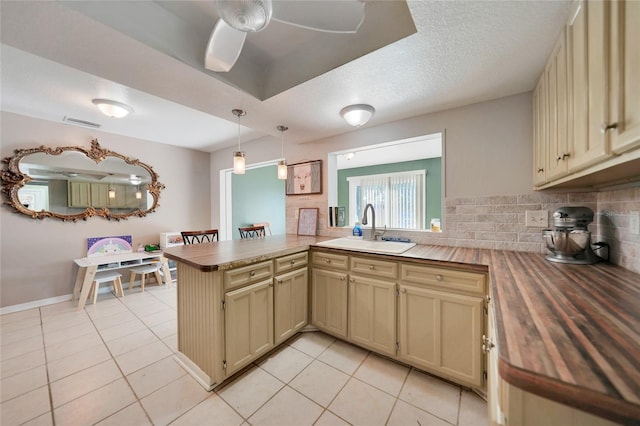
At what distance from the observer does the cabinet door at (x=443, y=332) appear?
147 centimetres

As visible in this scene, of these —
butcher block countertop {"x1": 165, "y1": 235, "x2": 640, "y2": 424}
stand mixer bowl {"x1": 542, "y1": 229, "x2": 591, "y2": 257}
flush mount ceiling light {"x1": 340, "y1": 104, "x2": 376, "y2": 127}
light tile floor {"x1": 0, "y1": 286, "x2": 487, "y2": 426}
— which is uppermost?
flush mount ceiling light {"x1": 340, "y1": 104, "x2": 376, "y2": 127}

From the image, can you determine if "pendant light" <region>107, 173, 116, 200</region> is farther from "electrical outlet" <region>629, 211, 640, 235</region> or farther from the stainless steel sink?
"electrical outlet" <region>629, 211, 640, 235</region>

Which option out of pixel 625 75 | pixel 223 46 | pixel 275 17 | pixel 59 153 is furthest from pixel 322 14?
pixel 59 153

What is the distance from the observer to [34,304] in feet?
9.39

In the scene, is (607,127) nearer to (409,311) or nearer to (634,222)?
(634,222)

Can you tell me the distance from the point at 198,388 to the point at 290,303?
832mm

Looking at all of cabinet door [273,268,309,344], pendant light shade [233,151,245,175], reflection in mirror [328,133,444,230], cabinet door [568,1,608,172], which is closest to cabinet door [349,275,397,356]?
cabinet door [273,268,309,344]

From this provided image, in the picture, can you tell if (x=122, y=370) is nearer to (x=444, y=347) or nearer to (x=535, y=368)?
(x=444, y=347)

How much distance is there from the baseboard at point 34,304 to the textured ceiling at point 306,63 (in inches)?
90.9

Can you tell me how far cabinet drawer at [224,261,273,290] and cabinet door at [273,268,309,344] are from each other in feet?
0.43

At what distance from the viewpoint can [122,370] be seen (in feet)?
5.74

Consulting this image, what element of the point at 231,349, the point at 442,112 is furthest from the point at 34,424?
the point at 442,112

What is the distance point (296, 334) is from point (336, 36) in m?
2.45

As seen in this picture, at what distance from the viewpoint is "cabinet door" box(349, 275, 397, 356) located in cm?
177
